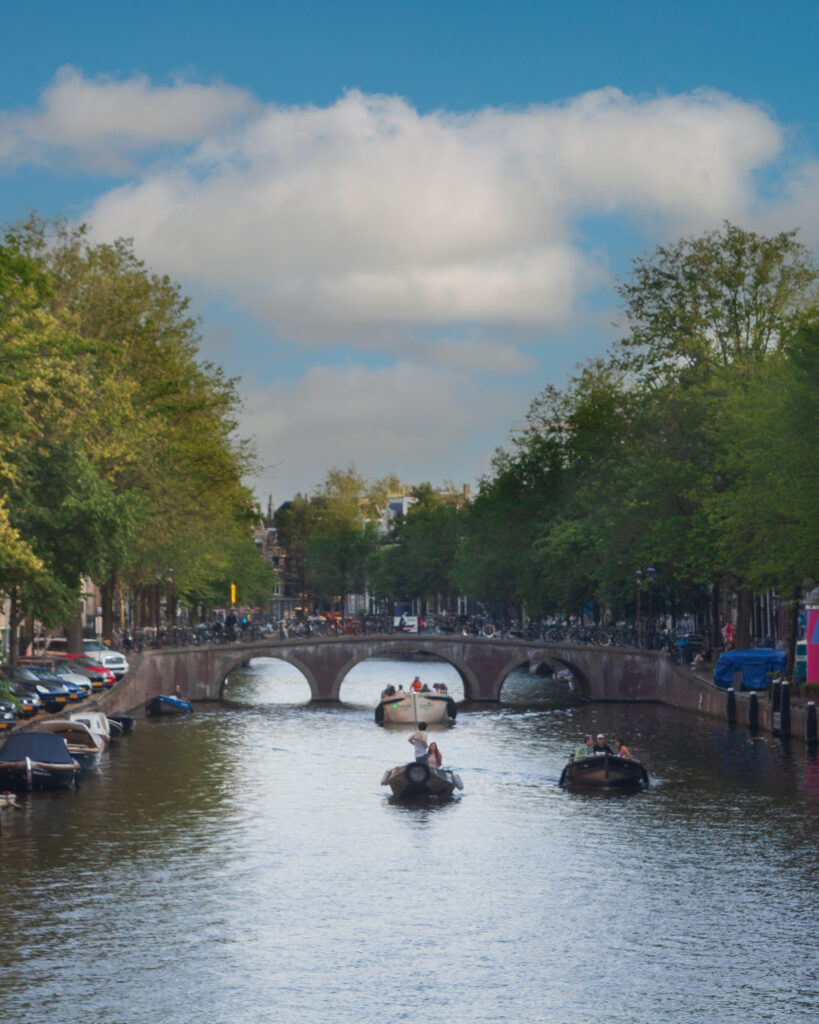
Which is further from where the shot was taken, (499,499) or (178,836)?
(499,499)

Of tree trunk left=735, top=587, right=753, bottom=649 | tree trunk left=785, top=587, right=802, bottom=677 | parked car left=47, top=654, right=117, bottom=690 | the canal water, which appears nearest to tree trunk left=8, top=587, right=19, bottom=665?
parked car left=47, top=654, right=117, bottom=690

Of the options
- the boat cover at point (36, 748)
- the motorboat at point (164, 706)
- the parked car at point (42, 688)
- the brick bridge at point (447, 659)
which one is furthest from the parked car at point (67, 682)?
the boat cover at point (36, 748)

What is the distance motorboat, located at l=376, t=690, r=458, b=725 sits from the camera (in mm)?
76750

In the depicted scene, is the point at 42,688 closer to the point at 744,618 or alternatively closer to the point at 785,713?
the point at 785,713

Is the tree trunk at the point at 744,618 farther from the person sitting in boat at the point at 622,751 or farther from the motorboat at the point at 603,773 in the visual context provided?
the motorboat at the point at 603,773

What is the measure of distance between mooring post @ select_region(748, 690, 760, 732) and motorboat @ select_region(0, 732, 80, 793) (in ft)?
97.5

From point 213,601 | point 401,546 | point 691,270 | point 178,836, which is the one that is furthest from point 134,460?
point 401,546

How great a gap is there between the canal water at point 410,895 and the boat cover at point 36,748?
1.36 m

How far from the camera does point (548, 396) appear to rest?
10088 cm

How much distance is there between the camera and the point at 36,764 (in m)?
48.0

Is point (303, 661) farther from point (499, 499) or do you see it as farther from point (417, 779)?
point (417, 779)

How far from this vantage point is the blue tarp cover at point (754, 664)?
71062 mm

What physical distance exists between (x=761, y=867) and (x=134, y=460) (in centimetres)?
4350

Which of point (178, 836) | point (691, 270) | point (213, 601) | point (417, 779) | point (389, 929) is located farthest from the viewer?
point (213, 601)
